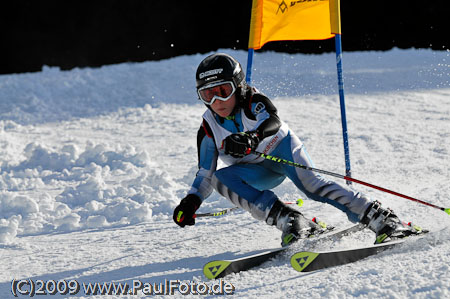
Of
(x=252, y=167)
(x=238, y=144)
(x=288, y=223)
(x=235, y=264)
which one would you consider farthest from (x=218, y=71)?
(x=235, y=264)

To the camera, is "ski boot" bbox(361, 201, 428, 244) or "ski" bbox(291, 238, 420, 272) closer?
"ski" bbox(291, 238, 420, 272)

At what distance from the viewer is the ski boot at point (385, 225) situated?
2.66 m

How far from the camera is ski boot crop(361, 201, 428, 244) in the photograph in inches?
105

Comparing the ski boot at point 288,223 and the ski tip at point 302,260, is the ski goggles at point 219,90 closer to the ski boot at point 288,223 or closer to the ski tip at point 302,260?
the ski boot at point 288,223

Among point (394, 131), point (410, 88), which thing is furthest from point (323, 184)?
point (410, 88)

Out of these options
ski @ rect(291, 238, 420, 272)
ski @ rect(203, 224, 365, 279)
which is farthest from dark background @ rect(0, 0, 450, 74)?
ski @ rect(291, 238, 420, 272)

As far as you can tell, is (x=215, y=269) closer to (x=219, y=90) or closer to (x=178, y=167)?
(x=219, y=90)

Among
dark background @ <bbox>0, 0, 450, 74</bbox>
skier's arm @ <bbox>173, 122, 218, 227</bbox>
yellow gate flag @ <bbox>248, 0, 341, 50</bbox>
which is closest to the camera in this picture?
skier's arm @ <bbox>173, 122, 218, 227</bbox>

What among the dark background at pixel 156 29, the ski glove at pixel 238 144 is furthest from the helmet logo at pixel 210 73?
the dark background at pixel 156 29

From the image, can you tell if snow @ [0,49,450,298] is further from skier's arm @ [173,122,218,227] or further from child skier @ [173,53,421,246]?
skier's arm @ [173,122,218,227]

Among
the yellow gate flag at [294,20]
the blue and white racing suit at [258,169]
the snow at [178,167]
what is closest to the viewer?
the snow at [178,167]

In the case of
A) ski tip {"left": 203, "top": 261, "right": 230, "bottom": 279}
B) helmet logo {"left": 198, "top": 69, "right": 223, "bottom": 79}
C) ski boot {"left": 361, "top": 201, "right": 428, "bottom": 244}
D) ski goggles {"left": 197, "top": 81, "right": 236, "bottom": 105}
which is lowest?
ski tip {"left": 203, "top": 261, "right": 230, "bottom": 279}

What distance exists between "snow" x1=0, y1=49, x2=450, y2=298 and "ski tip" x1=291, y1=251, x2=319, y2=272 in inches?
2.5

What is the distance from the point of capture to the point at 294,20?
13.6 ft
